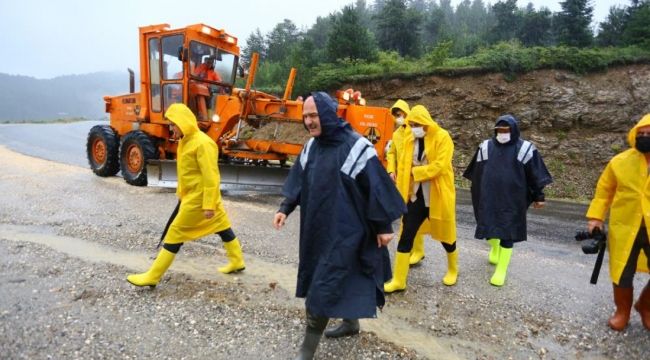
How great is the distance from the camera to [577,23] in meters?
21.3

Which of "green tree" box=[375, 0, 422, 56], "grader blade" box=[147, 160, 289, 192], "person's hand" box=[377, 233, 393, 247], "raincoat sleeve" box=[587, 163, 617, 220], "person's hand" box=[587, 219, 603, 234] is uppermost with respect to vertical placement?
"green tree" box=[375, 0, 422, 56]

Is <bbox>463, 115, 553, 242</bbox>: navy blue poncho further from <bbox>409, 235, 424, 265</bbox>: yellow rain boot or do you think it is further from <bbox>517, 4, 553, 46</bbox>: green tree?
<bbox>517, 4, 553, 46</bbox>: green tree

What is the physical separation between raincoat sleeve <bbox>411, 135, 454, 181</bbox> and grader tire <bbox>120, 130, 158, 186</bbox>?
6.77 meters

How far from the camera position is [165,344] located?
3.18 m

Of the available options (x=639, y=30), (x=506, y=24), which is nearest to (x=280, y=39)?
(x=506, y=24)

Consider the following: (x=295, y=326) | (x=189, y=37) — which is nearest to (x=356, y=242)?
(x=295, y=326)

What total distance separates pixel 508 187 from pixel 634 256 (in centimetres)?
136

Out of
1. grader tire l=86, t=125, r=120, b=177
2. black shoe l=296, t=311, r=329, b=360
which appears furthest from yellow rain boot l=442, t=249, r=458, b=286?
grader tire l=86, t=125, r=120, b=177

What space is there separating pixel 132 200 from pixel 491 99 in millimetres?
13584

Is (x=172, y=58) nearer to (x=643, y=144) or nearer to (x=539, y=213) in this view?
(x=539, y=213)

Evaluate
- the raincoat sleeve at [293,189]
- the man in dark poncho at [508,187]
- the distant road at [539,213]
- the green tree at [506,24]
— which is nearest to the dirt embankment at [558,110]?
the distant road at [539,213]

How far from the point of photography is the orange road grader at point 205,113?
877 cm

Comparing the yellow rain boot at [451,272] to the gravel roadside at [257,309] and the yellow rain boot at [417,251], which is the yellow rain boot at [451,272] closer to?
the gravel roadside at [257,309]

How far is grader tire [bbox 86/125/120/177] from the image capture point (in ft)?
33.8
